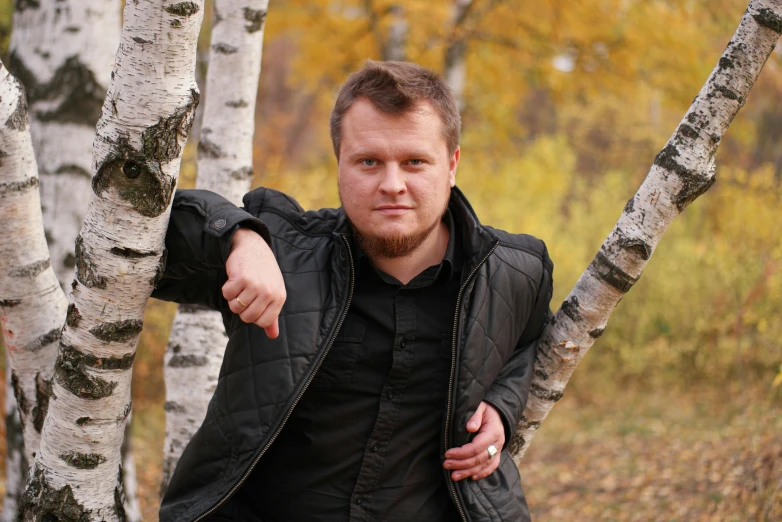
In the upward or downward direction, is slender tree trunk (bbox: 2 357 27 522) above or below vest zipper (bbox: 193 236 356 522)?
below

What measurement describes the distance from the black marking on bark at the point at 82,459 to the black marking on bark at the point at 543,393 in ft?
4.20

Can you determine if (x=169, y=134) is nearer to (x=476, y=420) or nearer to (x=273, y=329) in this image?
(x=273, y=329)

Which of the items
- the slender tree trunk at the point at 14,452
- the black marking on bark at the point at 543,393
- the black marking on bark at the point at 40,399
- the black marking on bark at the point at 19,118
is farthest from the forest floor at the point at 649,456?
the black marking on bark at the point at 19,118

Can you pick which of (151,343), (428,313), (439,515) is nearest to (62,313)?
(428,313)

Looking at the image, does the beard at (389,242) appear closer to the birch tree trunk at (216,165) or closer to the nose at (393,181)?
the nose at (393,181)

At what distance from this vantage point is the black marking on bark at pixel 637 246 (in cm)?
216

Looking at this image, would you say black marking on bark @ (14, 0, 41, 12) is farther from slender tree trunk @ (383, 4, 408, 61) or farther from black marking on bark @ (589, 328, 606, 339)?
slender tree trunk @ (383, 4, 408, 61)

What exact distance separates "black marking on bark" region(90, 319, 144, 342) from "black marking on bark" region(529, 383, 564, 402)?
1.20 meters

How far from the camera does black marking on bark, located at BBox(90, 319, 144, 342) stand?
187 cm

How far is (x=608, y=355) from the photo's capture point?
8125mm

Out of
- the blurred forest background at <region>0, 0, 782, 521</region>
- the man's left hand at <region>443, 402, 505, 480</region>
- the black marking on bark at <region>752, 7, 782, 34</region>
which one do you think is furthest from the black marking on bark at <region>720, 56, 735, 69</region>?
the blurred forest background at <region>0, 0, 782, 521</region>

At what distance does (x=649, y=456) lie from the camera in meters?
5.96

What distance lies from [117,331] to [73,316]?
12cm

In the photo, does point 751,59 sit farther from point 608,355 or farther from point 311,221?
point 608,355
